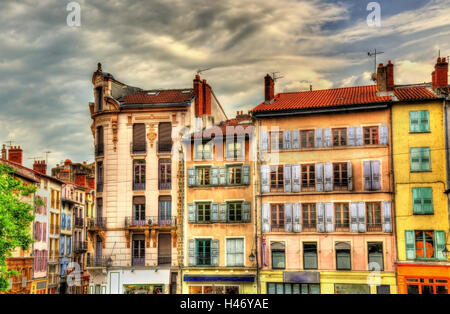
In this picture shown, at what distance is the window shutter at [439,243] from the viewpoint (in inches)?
1341

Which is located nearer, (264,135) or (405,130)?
(405,130)

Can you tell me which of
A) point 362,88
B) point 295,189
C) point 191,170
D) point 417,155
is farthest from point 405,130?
point 191,170

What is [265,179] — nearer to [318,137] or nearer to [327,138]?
[318,137]

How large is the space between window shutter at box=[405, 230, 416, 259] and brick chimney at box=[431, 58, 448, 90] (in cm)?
1002

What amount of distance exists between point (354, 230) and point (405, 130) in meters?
7.53

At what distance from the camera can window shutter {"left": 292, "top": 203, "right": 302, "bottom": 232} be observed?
37.2 metres

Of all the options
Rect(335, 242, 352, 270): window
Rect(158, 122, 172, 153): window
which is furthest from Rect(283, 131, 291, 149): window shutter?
Rect(158, 122, 172, 153): window

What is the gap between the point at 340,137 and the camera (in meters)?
37.7

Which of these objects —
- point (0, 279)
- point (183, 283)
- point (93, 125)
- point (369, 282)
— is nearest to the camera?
point (0, 279)

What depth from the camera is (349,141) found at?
37.4 metres

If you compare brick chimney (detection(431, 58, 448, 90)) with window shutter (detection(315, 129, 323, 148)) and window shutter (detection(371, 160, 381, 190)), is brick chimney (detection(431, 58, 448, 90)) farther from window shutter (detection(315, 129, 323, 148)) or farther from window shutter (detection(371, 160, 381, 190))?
window shutter (detection(315, 129, 323, 148))

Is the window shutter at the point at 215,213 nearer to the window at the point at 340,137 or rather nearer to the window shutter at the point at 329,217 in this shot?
the window shutter at the point at 329,217

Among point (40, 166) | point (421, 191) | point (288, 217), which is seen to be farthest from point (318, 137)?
point (40, 166)

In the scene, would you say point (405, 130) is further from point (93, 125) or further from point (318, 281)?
point (93, 125)
